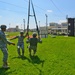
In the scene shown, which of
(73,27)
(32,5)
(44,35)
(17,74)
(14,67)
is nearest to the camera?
(17,74)

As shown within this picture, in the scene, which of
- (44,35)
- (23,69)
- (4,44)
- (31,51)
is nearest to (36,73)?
(23,69)

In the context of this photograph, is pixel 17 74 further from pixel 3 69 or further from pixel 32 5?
pixel 32 5

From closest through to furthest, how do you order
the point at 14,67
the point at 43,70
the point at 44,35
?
1. the point at 43,70
2. the point at 14,67
3. the point at 44,35

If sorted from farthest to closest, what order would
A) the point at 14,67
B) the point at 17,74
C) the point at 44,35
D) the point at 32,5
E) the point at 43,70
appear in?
the point at 44,35 → the point at 32,5 → the point at 14,67 → the point at 43,70 → the point at 17,74

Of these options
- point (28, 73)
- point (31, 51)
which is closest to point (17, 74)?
point (28, 73)

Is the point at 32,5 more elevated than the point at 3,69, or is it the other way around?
the point at 32,5

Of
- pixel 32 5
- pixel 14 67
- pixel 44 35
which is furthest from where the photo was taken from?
pixel 44 35

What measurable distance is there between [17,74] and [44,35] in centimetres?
5769

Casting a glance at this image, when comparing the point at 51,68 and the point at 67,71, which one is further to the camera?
the point at 51,68

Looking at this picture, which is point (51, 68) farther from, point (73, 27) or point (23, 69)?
point (73, 27)

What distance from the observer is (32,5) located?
1962 centimetres

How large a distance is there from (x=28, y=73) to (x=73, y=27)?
416 feet

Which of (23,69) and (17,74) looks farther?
(23,69)

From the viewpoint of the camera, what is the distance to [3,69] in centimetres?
1291
